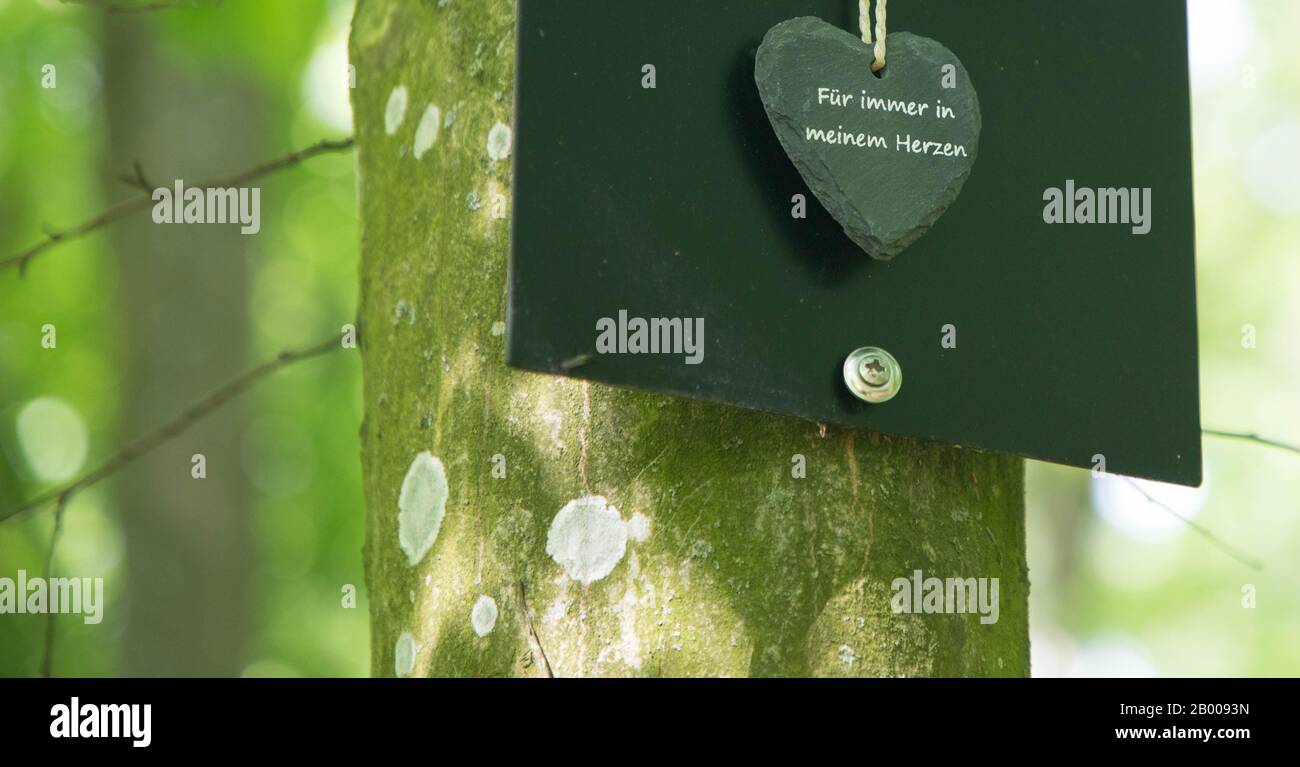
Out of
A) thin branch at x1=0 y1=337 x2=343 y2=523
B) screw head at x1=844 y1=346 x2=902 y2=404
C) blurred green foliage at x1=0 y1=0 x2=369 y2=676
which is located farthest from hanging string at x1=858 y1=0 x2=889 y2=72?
blurred green foliage at x1=0 y1=0 x2=369 y2=676

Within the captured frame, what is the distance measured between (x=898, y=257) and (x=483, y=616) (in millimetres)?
620

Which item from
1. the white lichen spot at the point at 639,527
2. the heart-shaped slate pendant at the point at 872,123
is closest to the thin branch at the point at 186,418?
the white lichen spot at the point at 639,527

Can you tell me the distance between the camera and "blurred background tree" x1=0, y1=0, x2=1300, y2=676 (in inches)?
203

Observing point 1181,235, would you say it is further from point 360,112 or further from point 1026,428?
point 360,112

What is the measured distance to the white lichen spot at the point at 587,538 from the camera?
129 cm

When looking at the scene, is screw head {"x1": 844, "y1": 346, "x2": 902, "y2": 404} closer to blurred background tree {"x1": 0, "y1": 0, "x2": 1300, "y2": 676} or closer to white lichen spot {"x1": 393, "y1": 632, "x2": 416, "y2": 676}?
white lichen spot {"x1": 393, "y1": 632, "x2": 416, "y2": 676}

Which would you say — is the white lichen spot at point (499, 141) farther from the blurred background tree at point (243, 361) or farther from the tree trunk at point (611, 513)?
the blurred background tree at point (243, 361)

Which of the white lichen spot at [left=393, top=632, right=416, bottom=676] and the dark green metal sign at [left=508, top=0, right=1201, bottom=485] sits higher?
the dark green metal sign at [left=508, top=0, right=1201, bottom=485]

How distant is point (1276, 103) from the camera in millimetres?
10102

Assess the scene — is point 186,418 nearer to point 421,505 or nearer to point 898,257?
point 421,505

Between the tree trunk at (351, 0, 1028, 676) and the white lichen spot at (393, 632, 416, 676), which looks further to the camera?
the white lichen spot at (393, 632, 416, 676)

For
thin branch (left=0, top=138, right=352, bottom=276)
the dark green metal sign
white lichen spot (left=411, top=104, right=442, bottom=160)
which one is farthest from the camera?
thin branch (left=0, top=138, right=352, bottom=276)

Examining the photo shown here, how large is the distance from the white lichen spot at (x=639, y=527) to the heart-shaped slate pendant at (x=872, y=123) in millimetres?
381
